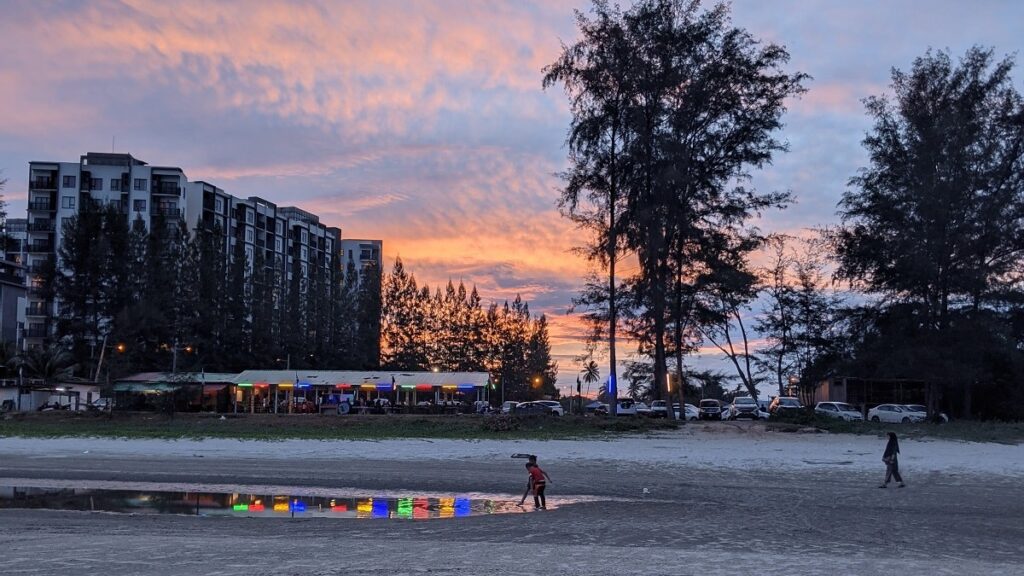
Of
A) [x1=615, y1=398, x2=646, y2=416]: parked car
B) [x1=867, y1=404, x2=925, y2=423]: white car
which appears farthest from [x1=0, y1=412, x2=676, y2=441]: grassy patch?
[x1=615, y1=398, x2=646, y2=416]: parked car

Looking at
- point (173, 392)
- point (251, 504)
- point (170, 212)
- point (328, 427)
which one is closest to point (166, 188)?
point (170, 212)

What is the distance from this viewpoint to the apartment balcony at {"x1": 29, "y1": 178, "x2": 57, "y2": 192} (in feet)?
379

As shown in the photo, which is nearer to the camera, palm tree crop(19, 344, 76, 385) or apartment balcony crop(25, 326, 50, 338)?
palm tree crop(19, 344, 76, 385)

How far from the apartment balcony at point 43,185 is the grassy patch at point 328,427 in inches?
3073

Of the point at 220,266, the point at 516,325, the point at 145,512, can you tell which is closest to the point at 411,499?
the point at 145,512

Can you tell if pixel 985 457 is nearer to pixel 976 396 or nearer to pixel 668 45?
pixel 668 45

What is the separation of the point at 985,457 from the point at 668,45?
22698 mm

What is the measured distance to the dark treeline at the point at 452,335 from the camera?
101 metres

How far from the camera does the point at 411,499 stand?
68.3 ft

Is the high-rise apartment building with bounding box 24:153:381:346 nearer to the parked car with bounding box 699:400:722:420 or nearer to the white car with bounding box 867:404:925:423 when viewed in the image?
the parked car with bounding box 699:400:722:420

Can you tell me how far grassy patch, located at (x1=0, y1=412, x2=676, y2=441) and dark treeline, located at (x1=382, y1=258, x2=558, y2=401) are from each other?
48.3 m

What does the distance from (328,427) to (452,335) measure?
2499 inches

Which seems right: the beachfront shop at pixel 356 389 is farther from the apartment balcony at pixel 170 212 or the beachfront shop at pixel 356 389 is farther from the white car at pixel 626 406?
the apartment balcony at pixel 170 212

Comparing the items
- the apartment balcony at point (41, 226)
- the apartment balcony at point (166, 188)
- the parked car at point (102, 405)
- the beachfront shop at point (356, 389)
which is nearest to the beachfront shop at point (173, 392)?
the parked car at point (102, 405)
